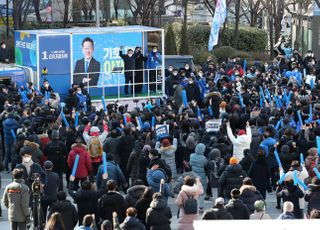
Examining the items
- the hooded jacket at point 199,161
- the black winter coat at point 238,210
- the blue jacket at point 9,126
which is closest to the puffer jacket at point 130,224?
the black winter coat at point 238,210

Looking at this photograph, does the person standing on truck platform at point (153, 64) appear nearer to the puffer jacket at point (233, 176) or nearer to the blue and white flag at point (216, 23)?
the blue and white flag at point (216, 23)

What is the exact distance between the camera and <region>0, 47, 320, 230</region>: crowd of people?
16.7 metres

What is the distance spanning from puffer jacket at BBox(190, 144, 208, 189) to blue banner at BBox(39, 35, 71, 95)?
11.7 metres

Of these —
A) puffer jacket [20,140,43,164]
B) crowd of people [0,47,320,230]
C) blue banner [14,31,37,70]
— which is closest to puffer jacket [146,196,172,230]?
crowd of people [0,47,320,230]

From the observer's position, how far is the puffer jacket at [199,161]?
20203mm

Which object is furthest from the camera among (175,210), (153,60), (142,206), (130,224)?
(153,60)

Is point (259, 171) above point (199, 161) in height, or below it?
below

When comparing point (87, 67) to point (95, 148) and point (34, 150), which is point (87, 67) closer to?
point (95, 148)

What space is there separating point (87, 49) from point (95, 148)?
10714 mm

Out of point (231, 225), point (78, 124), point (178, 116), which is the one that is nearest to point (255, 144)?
point (178, 116)

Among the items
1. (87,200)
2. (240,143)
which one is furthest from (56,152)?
(87,200)

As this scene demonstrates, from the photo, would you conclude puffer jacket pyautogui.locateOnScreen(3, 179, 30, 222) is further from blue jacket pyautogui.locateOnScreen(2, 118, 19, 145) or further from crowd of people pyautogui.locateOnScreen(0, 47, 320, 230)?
blue jacket pyautogui.locateOnScreen(2, 118, 19, 145)

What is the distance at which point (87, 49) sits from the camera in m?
32.0

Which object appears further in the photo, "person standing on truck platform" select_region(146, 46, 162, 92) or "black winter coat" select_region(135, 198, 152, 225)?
"person standing on truck platform" select_region(146, 46, 162, 92)
